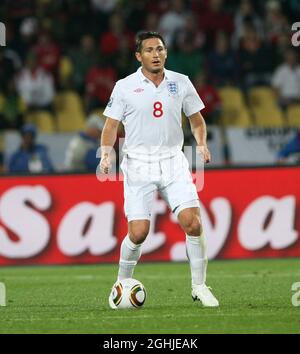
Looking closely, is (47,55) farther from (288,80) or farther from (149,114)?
(149,114)

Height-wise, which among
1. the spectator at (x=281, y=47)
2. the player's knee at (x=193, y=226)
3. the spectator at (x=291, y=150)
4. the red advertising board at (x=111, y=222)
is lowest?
the red advertising board at (x=111, y=222)

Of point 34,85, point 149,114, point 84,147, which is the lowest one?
point 84,147

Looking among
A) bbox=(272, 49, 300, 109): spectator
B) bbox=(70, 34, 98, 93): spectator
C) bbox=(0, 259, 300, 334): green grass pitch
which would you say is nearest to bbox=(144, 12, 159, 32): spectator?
bbox=(70, 34, 98, 93): spectator

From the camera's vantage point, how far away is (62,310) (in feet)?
35.0

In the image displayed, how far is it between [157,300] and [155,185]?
134 centimetres

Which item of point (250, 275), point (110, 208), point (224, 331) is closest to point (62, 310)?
point (224, 331)

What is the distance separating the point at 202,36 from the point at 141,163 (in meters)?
11.6

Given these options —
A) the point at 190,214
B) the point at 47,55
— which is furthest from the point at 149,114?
the point at 47,55

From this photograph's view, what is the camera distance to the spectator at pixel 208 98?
2069 centimetres

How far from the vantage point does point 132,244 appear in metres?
10.7

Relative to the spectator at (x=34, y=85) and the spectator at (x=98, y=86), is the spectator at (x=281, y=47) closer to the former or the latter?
the spectator at (x=98, y=86)

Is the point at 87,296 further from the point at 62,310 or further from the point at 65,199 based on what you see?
the point at 65,199

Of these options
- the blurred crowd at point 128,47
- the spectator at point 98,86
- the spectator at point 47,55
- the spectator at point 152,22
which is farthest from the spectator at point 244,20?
the spectator at point 47,55

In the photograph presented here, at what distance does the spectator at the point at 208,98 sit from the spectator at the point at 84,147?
2605mm
